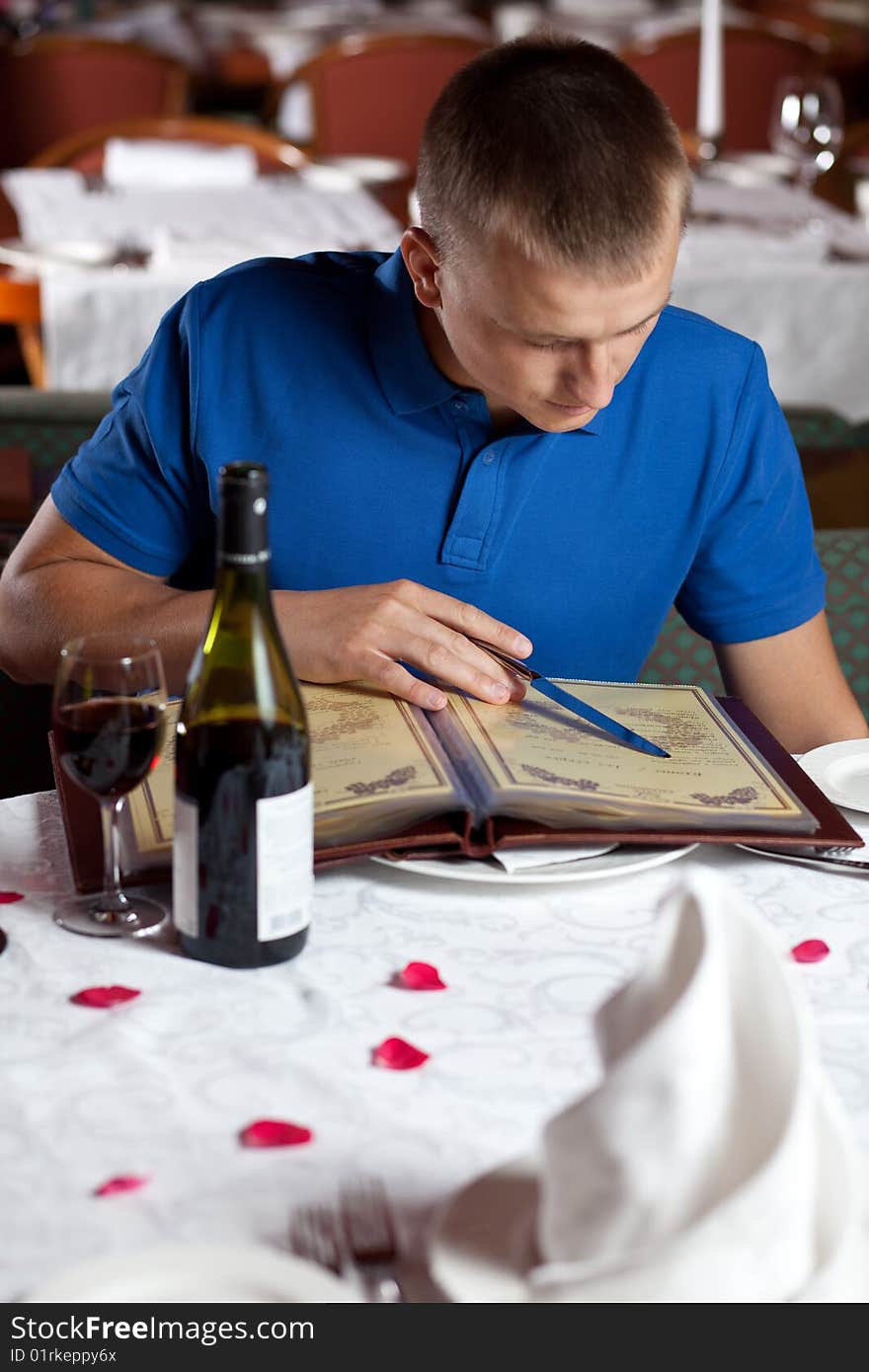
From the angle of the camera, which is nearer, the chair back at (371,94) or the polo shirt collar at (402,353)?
the polo shirt collar at (402,353)

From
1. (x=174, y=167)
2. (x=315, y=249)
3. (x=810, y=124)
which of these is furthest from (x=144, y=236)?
(x=810, y=124)

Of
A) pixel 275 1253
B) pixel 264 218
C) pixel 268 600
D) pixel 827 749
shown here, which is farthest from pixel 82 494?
pixel 264 218

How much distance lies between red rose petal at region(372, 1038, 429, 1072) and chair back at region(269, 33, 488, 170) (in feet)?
11.1

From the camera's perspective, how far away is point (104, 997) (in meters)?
0.86

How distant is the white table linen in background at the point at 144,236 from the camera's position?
254 centimetres

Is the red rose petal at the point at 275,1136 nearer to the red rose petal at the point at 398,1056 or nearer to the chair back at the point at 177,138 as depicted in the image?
the red rose petal at the point at 398,1056

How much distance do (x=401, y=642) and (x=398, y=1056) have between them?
0.40m

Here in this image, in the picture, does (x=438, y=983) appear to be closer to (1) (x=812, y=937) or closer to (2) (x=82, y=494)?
(1) (x=812, y=937)

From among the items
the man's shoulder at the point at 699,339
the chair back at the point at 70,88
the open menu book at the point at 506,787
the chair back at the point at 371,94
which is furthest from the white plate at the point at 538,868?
the chair back at the point at 70,88

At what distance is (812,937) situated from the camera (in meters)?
0.95

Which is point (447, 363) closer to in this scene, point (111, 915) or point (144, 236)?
point (111, 915)

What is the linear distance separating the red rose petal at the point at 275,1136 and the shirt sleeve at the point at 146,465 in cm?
75

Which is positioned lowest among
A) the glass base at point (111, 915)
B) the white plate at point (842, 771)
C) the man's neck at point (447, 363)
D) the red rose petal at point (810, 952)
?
the white plate at point (842, 771)

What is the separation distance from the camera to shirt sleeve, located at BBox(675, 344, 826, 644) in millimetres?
1423
